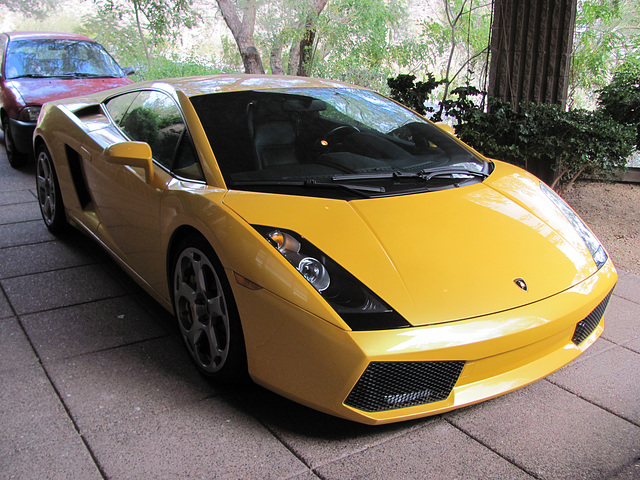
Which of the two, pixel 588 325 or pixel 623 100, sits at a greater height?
pixel 623 100

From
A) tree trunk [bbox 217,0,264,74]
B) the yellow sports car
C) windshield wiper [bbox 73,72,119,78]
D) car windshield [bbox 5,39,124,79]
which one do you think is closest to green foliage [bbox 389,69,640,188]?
the yellow sports car

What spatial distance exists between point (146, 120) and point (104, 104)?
0.83m

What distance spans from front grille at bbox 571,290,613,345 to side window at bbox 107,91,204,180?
1714 mm

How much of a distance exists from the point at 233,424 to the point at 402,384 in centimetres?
73

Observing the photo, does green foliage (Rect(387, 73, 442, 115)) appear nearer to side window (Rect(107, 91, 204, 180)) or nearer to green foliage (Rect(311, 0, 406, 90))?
side window (Rect(107, 91, 204, 180))

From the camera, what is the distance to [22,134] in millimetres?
6520

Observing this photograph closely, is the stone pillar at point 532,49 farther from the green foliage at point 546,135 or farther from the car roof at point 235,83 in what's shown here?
the car roof at point 235,83

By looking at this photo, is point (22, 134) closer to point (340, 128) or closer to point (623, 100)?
point (340, 128)

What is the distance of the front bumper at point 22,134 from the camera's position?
6.44 m

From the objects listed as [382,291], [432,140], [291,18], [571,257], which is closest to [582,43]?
[291,18]

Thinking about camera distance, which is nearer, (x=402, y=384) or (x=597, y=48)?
(x=402, y=384)

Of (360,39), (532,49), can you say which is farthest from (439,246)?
(360,39)

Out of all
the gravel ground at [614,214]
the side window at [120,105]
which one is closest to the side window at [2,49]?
Answer: the side window at [120,105]

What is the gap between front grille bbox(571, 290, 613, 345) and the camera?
94.4 inches
